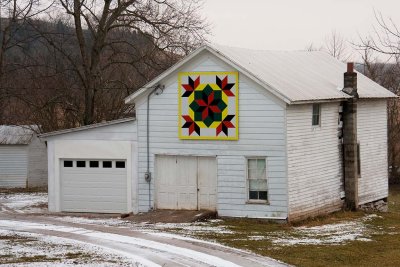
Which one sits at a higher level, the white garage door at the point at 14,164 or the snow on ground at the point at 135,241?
the white garage door at the point at 14,164

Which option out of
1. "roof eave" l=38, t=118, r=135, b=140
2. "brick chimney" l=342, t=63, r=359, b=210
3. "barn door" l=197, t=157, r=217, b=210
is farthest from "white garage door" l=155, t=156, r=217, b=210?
"brick chimney" l=342, t=63, r=359, b=210

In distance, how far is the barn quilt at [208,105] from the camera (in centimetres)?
2703

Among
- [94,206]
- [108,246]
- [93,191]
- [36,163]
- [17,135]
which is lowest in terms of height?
[108,246]

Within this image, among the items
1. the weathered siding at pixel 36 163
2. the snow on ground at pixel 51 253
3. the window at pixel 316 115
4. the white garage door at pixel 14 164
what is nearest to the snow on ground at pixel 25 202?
the white garage door at pixel 14 164

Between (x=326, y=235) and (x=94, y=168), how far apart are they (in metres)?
9.90

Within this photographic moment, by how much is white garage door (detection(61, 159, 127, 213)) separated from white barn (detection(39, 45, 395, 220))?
0.04 m

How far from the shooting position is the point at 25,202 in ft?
113

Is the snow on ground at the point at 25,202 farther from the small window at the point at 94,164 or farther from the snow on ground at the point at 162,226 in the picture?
the snow on ground at the point at 162,226

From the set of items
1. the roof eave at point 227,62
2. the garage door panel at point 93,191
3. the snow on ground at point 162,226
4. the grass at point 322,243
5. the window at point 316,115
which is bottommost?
the grass at point 322,243

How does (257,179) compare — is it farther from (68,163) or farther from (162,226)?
(68,163)

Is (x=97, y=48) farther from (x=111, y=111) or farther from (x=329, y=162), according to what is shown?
(x=329, y=162)

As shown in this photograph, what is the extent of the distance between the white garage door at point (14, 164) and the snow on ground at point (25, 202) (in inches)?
284

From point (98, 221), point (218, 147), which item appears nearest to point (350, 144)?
point (218, 147)

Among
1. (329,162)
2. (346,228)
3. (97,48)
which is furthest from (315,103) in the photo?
(97,48)
